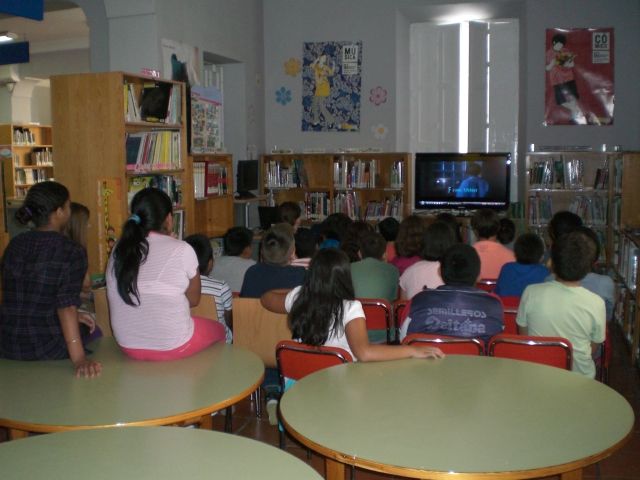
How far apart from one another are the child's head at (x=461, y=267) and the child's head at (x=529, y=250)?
3.92 ft

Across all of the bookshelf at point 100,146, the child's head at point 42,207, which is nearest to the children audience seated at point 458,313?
the child's head at point 42,207

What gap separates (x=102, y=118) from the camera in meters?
4.93

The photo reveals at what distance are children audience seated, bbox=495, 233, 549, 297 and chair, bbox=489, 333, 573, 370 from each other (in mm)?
1410

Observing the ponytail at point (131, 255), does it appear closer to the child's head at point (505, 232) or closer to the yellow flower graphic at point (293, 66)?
the child's head at point (505, 232)

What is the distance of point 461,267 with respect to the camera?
125 inches

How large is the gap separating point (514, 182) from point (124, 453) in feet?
25.9

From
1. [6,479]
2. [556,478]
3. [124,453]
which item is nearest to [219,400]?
[124,453]

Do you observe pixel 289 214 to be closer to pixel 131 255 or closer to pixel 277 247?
pixel 277 247

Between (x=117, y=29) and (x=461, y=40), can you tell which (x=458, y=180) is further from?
(x=117, y=29)

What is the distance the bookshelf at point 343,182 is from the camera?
27.8 feet

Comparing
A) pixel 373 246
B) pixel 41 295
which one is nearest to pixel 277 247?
pixel 373 246

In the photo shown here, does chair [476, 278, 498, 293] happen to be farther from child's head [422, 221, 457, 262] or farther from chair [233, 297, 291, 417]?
chair [233, 297, 291, 417]

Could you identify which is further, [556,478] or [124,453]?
[556,478]

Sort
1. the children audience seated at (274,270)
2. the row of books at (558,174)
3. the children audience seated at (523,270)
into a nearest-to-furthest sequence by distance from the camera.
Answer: the children audience seated at (274,270) < the children audience seated at (523,270) < the row of books at (558,174)
